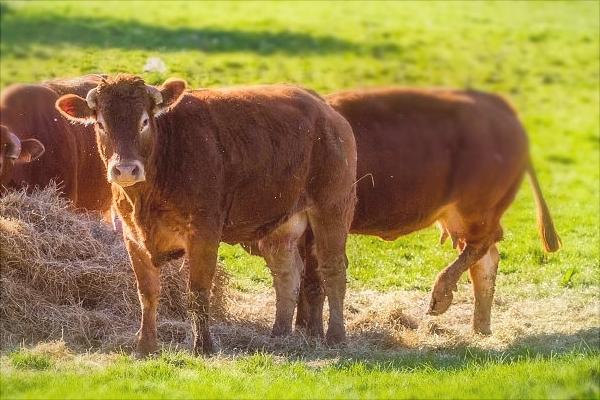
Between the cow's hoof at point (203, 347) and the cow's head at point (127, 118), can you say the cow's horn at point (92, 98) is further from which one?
the cow's hoof at point (203, 347)

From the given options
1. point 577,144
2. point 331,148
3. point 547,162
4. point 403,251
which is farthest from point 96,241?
point 577,144

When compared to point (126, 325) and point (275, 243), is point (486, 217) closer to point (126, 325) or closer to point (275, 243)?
point (275, 243)

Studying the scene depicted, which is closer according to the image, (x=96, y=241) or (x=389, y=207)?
(x=96, y=241)

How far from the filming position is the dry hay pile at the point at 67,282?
11008mm

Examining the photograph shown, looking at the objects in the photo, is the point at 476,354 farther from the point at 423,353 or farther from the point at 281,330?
the point at 281,330

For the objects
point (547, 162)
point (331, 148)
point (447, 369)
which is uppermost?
point (331, 148)

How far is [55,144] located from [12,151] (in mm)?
1172

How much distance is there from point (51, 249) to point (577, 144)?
54.6 feet

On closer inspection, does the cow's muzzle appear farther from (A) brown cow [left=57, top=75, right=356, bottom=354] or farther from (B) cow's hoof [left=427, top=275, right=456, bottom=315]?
(B) cow's hoof [left=427, top=275, right=456, bottom=315]

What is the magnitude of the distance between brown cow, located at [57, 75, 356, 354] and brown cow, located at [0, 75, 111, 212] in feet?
9.41

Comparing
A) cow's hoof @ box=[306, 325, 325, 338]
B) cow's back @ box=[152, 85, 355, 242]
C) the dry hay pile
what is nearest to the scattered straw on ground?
the dry hay pile

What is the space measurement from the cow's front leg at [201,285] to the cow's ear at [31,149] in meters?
2.93

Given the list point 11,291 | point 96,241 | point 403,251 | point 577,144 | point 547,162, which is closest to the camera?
point 11,291

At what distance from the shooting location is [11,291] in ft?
36.4
